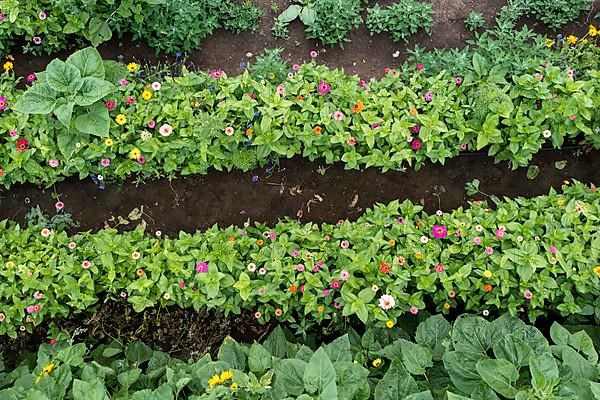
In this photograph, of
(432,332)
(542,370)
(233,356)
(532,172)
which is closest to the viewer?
(542,370)

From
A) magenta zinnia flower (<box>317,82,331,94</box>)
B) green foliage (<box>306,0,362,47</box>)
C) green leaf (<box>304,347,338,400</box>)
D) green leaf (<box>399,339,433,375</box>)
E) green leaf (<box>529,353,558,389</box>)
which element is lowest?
green leaf (<box>399,339,433,375</box>)

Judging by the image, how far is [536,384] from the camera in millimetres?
3094

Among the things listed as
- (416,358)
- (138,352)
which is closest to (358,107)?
(416,358)

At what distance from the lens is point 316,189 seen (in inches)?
188

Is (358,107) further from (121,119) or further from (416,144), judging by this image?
(121,119)

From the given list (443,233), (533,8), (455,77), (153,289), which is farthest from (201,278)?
(533,8)

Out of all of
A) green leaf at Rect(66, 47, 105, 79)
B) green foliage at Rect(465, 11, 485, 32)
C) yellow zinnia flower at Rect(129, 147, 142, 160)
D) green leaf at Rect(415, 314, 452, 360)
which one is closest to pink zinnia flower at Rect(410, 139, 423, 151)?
green leaf at Rect(415, 314, 452, 360)

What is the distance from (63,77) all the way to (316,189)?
→ 200cm

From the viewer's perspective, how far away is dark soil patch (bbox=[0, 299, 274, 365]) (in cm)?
448

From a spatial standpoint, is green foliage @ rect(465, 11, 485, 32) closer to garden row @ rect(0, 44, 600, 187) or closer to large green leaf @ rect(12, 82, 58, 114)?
garden row @ rect(0, 44, 600, 187)

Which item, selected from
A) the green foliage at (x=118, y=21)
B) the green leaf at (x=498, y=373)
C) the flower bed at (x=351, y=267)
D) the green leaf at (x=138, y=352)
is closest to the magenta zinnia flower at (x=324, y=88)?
the flower bed at (x=351, y=267)

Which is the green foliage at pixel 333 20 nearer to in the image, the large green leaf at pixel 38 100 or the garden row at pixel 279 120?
the garden row at pixel 279 120

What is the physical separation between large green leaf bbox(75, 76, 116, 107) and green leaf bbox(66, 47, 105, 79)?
0.09 m

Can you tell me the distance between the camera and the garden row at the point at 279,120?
412cm
